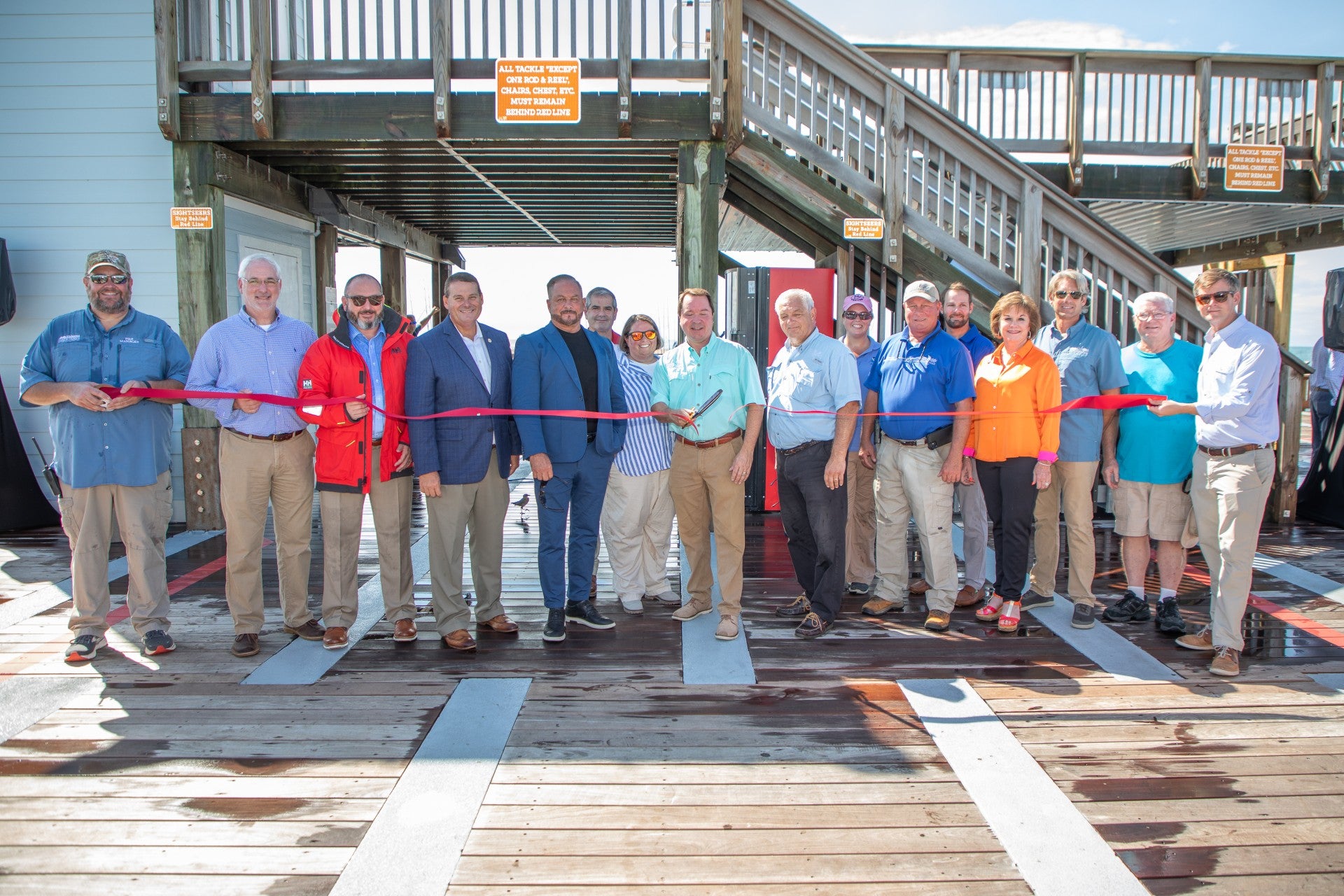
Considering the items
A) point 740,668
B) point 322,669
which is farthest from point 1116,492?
point 322,669

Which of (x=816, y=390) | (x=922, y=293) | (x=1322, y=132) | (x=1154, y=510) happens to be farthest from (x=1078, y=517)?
(x=1322, y=132)

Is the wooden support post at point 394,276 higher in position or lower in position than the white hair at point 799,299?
higher

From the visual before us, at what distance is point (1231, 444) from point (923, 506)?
4.34 ft

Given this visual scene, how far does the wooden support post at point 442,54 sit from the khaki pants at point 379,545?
3.26m

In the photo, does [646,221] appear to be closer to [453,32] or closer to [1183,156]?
[453,32]

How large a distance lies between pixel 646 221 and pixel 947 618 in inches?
316

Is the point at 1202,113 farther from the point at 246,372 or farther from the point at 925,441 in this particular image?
the point at 246,372

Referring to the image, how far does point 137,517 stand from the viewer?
405 centimetres

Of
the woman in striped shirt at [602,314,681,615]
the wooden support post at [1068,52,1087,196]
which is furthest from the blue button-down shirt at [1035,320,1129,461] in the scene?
the wooden support post at [1068,52,1087,196]

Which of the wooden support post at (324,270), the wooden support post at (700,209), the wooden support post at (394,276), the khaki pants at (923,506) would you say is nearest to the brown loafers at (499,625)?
the khaki pants at (923,506)

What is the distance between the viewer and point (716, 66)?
20.5 ft

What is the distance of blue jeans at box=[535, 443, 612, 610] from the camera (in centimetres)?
427

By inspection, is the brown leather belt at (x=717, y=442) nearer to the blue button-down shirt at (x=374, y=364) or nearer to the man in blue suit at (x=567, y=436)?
the man in blue suit at (x=567, y=436)

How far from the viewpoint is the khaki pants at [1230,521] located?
369cm
